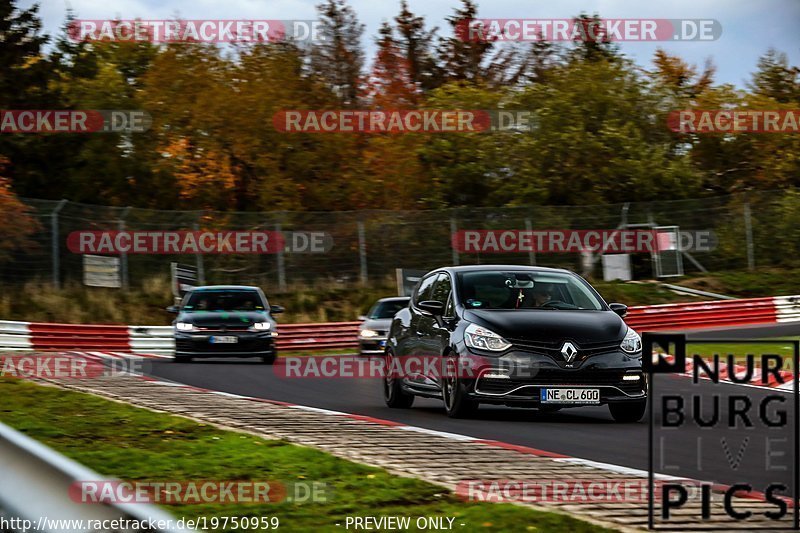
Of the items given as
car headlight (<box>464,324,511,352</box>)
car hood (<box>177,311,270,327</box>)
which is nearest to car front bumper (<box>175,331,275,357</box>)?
car hood (<box>177,311,270,327</box>)

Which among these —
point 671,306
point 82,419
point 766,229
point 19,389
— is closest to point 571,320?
point 82,419

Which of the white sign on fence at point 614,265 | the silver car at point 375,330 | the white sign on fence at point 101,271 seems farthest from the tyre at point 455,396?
Result: the white sign on fence at point 614,265

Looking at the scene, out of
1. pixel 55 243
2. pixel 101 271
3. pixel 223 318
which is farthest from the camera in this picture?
pixel 101 271

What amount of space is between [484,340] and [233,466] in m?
4.80

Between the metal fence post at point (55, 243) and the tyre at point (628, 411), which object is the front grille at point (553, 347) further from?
the metal fence post at point (55, 243)

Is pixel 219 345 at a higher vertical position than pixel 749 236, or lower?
lower

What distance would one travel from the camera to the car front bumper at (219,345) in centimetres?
2494

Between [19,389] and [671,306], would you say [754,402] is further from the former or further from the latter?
[671,306]

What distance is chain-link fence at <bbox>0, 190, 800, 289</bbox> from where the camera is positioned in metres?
36.2

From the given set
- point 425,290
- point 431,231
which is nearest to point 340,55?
point 431,231

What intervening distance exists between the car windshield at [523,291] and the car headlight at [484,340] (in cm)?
59

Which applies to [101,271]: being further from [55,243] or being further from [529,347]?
[529,347]

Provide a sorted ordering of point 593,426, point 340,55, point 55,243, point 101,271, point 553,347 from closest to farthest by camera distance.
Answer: point 593,426 → point 553,347 → point 55,243 → point 101,271 → point 340,55

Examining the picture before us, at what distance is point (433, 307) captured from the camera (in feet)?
46.9
